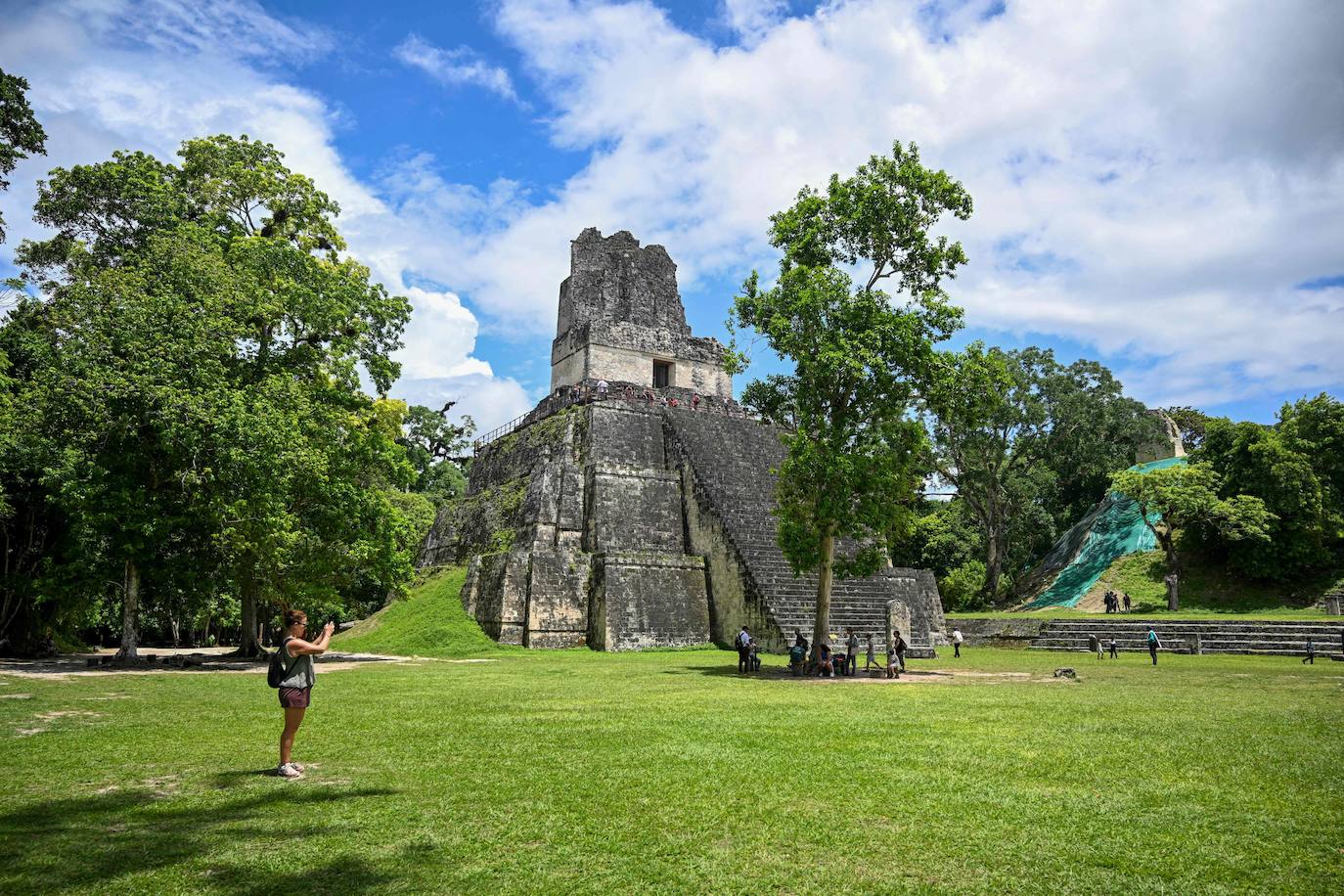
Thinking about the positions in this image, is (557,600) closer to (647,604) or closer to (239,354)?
(647,604)

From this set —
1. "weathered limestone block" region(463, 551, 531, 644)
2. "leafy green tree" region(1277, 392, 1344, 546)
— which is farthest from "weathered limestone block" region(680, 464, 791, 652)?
"leafy green tree" region(1277, 392, 1344, 546)

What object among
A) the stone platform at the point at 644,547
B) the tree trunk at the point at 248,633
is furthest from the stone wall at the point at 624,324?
the tree trunk at the point at 248,633

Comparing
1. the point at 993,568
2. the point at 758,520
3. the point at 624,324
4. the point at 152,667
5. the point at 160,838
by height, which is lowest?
the point at 152,667

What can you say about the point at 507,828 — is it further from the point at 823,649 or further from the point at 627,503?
the point at 627,503

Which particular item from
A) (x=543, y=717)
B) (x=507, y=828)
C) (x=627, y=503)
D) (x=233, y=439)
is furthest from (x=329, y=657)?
(x=507, y=828)

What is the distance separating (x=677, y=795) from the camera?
5152mm

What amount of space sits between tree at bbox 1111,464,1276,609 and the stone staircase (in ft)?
19.2

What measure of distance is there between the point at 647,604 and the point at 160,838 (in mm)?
15536

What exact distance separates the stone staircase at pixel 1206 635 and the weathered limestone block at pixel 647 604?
8.64 metres

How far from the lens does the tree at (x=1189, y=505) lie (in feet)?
85.6

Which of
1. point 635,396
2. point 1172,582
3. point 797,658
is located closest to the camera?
point 797,658

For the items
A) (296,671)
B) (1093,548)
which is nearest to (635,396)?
(1093,548)

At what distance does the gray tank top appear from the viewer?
5.84 metres

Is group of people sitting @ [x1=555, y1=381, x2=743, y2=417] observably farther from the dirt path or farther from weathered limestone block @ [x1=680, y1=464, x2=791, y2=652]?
the dirt path
